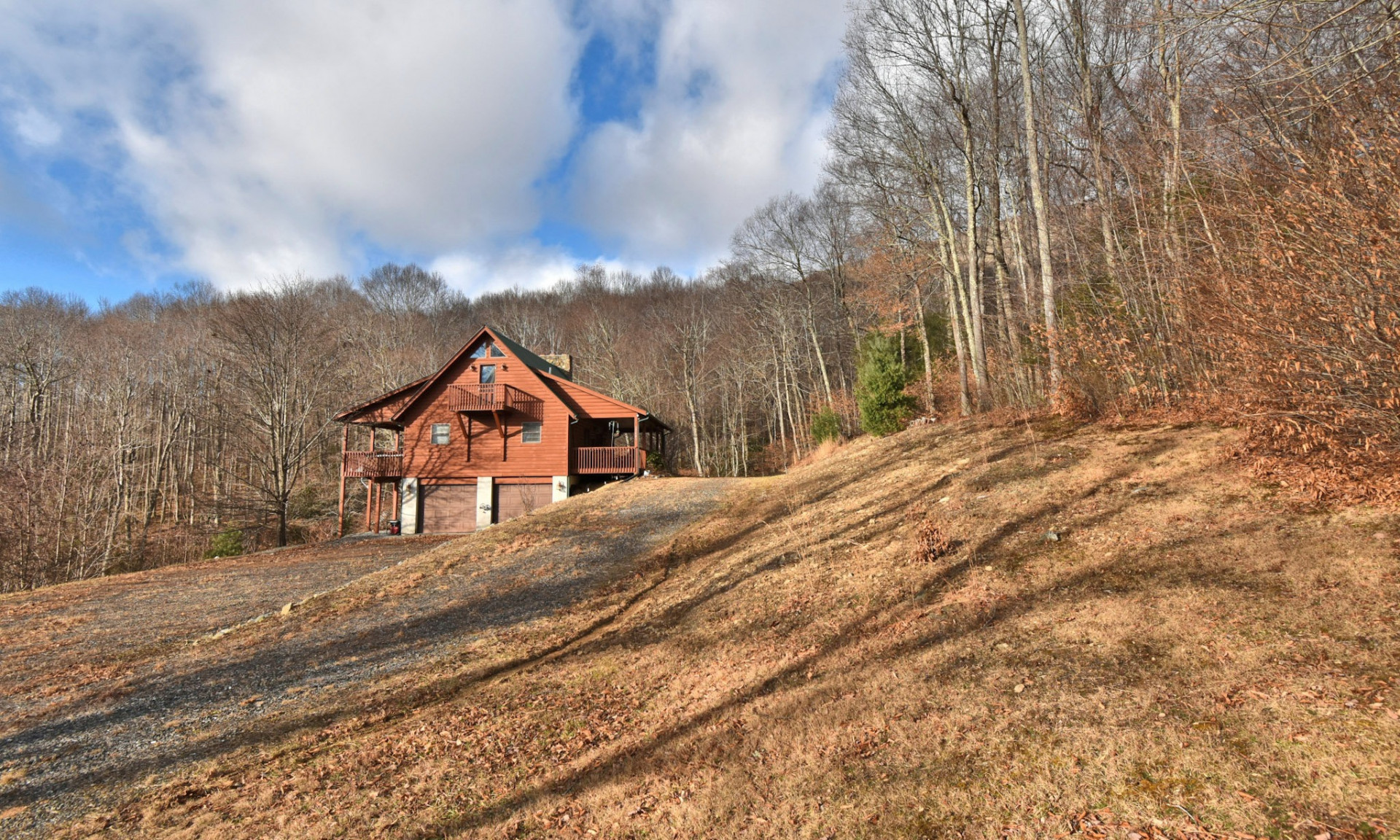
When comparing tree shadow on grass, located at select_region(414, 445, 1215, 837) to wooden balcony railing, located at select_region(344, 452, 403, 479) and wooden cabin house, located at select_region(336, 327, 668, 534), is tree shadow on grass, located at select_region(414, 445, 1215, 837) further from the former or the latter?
wooden balcony railing, located at select_region(344, 452, 403, 479)

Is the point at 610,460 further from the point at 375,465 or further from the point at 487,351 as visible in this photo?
the point at 375,465

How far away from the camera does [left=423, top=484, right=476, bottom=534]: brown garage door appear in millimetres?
24828

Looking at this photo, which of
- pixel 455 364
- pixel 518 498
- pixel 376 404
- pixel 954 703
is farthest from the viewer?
pixel 455 364

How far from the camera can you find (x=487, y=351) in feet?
84.5

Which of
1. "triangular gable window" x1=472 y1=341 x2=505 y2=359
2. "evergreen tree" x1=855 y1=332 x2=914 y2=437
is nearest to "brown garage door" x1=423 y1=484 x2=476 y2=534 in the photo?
"triangular gable window" x1=472 y1=341 x2=505 y2=359

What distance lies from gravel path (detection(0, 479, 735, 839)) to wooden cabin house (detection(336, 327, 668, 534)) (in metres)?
8.23

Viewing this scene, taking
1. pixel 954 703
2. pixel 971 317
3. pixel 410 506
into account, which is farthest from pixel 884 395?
pixel 410 506

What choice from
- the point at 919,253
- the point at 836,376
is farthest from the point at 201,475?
the point at 919,253

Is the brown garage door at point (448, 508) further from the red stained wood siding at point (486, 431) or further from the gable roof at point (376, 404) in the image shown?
the gable roof at point (376, 404)

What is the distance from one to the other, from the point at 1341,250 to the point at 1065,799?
190 inches

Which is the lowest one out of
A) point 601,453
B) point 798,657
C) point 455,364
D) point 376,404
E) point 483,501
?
point 798,657

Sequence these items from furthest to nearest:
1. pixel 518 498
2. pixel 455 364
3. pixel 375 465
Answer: pixel 455 364 → pixel 518 498 → pixel 375 465

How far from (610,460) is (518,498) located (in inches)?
156

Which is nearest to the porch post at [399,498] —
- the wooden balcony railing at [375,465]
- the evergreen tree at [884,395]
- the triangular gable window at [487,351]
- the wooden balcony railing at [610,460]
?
the wooden balcony railing at [375,465]
